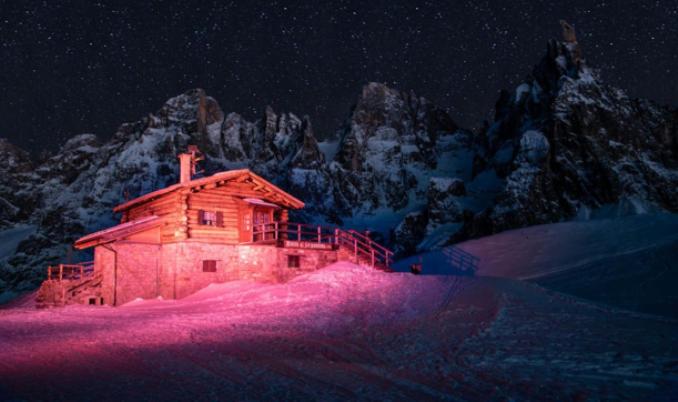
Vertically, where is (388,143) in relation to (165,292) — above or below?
above

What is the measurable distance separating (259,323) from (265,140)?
13769cm

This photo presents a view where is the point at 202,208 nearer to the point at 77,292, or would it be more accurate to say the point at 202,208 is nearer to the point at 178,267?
the point at 178,267

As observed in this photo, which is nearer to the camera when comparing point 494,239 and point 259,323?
point 259,323

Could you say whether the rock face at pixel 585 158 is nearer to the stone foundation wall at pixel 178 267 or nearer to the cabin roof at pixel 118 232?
the stone foundation wall at pixel 178 267

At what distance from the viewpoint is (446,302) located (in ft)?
55.9

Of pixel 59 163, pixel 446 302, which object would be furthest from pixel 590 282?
pixel 59 163

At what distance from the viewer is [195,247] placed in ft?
84.1

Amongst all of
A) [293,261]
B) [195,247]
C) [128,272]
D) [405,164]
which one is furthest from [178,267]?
[405,164]

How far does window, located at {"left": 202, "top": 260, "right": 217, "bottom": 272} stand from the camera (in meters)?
25.8

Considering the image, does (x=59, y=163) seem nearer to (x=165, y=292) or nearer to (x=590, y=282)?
(x=165, y=292)

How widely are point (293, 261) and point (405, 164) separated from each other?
11466 cm

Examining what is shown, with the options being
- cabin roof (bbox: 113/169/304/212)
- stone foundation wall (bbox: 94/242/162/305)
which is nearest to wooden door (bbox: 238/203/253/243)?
cabin roof (bbox: 113/169/304/212)

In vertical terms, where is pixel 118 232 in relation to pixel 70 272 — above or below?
above

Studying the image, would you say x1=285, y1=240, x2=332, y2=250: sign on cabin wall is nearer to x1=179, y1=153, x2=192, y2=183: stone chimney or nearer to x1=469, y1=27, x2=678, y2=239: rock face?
Answer: x1=179, y1=153, x2=192, y2=183: stone chimney
